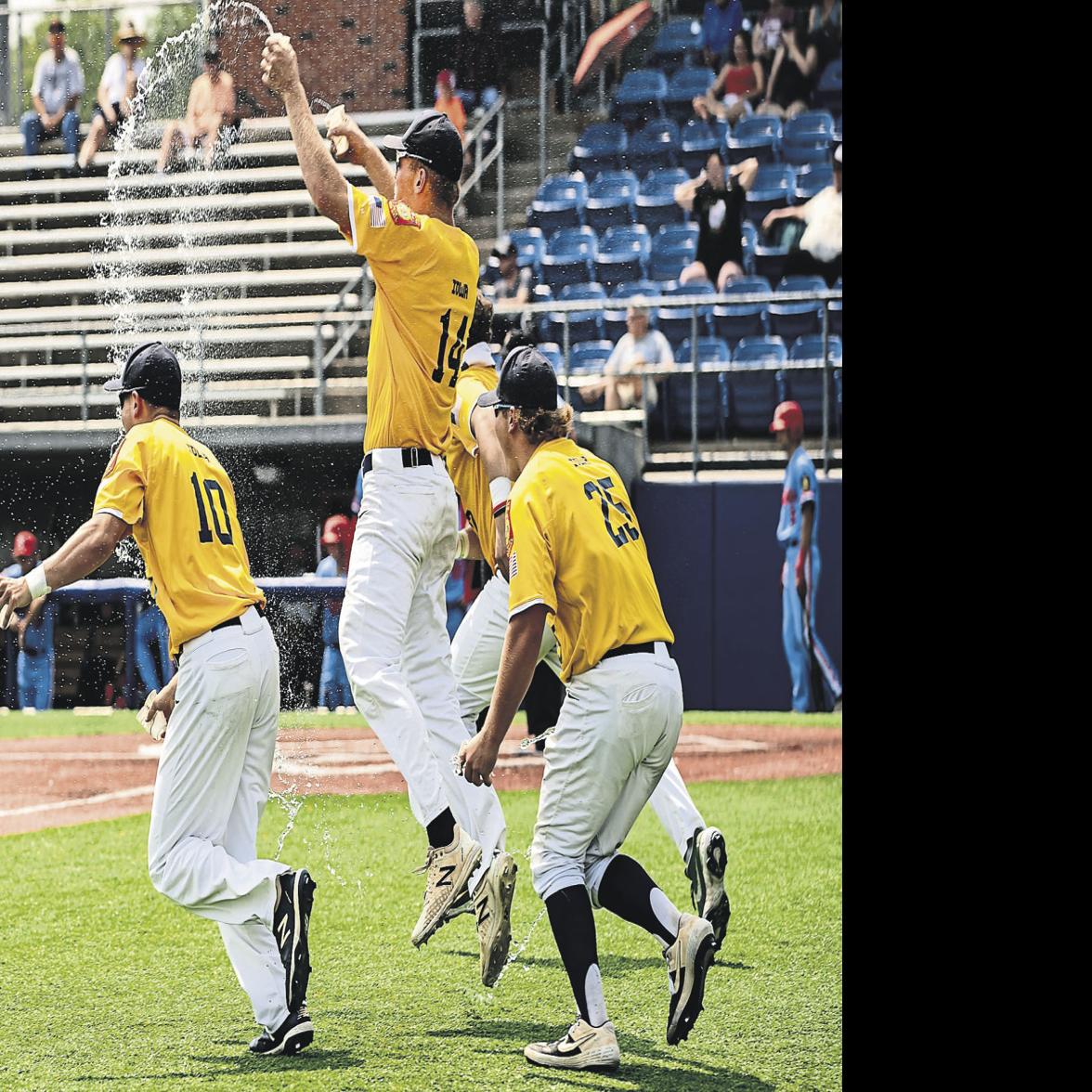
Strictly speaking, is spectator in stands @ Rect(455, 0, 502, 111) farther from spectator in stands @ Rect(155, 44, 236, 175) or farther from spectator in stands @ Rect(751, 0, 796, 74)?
spectator in stands @ Rect(751, 0, 796, 74)

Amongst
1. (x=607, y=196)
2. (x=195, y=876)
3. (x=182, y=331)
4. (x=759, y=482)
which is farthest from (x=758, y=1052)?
(x=759, y=482)

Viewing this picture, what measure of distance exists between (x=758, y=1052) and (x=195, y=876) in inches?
39.9

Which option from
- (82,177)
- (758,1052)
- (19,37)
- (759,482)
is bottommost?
(758,1052)

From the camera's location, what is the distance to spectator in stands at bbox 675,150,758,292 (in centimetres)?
587

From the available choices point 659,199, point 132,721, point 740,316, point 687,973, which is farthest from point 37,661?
point 687,973

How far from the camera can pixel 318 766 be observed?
545cm

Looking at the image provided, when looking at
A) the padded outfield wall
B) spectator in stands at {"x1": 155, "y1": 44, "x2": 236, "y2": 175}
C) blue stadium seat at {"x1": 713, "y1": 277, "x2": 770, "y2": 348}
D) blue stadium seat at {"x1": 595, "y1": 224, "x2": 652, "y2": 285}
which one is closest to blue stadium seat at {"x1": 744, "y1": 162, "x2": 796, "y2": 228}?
blue stadium seat at {"x1": 713, "y1": 277, "x2": 770, "y2": 348}

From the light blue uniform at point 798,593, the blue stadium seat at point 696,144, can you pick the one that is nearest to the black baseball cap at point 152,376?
the blue stadium seat at point 696,144

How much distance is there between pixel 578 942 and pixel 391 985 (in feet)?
2.39

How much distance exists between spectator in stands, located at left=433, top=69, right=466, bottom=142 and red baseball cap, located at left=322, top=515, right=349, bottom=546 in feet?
3.49

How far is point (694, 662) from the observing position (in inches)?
214

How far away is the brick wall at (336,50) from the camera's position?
12.5 ft

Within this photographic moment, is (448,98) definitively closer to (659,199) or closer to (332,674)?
(659,199)
